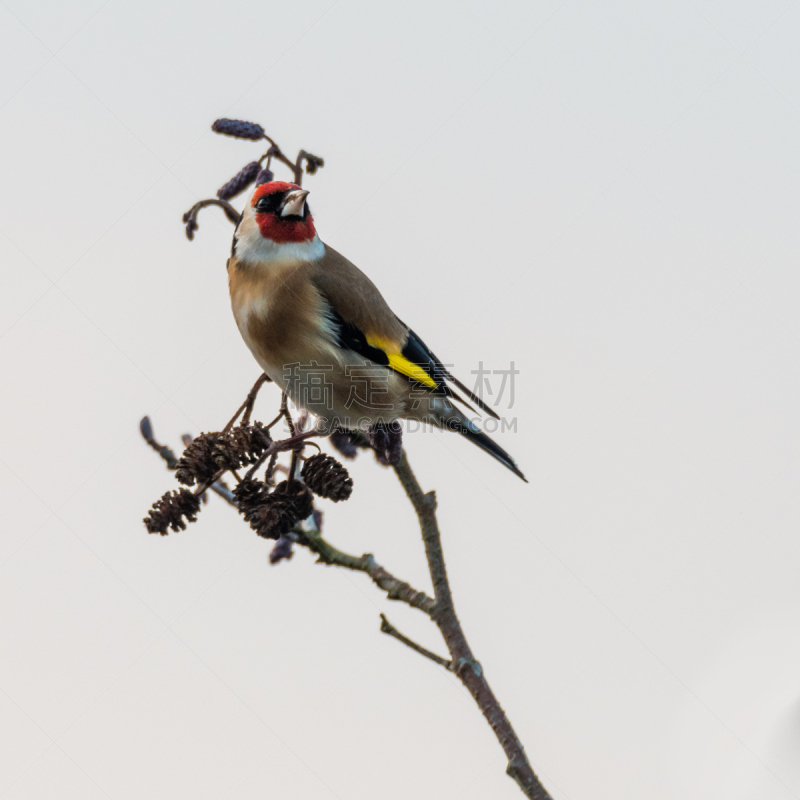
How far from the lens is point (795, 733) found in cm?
199

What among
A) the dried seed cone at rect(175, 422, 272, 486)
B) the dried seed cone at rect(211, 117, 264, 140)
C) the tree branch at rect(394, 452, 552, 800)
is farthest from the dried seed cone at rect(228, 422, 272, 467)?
the dried seed cone at rect(211, 117, 264, 140)

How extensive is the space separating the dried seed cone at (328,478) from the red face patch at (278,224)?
1024mm

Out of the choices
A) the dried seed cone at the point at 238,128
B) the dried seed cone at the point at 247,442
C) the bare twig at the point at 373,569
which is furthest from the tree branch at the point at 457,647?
the dried seed cone at the point at 238,128

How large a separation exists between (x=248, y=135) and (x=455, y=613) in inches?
48.5

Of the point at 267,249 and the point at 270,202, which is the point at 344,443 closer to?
the point at 267,249

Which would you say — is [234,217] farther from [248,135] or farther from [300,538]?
[300,538]

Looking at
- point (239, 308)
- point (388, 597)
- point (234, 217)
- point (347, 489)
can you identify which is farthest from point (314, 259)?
point (388, 597)

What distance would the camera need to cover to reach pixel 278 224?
9.02ft

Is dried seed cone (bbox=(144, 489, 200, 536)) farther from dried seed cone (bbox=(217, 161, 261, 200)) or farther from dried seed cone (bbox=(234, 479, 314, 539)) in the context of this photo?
dried seed cone (bbox=(217, 161, 261, 200))

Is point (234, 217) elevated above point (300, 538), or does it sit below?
above

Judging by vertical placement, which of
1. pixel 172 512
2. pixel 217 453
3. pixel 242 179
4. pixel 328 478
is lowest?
pixel 172 512

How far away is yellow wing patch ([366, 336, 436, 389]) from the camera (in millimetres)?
2801

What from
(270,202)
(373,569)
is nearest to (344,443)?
(373,569)

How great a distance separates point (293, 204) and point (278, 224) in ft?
0.36
